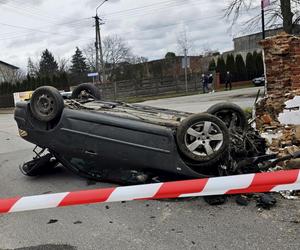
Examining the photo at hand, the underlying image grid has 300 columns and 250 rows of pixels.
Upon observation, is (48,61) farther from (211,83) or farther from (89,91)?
(89,91)

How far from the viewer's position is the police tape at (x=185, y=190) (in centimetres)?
288

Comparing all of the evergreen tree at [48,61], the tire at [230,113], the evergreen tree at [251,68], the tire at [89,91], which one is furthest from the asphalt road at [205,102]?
the evergreen tree at [48,61]

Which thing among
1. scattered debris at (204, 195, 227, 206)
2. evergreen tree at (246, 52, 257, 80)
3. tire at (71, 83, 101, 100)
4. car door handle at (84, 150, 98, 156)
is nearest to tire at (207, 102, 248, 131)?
scattered debris at (204, 195, 227, 206)

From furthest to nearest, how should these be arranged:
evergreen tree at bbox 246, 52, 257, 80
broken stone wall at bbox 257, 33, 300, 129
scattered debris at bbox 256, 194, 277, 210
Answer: evergreen tree at bbox 246, 52, 257, 80, broken stone wall at bbox 257, 33, 300, 129, scattered debris at bbox 256, 194, 277, 210

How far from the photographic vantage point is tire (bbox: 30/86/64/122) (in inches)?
233

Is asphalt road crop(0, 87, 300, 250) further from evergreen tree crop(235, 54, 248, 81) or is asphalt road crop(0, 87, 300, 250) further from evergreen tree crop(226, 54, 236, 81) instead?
evergreen tree crop(235, 54, 248, 81)

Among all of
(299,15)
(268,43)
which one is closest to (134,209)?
(268,43)

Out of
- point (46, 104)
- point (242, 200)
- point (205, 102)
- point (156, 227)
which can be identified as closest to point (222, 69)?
point (205, 102)

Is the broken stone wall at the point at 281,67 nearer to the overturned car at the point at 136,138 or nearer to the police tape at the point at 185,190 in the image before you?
the overturned car at the point at 136,138

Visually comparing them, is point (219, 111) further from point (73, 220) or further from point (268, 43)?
point (268, 43)

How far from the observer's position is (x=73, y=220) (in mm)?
4773

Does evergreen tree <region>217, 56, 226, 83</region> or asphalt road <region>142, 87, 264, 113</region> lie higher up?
evergreen tree <region>217, 56, 226, 83</region>

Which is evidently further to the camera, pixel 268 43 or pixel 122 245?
pixel 268 43

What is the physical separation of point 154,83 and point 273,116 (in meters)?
33.4
